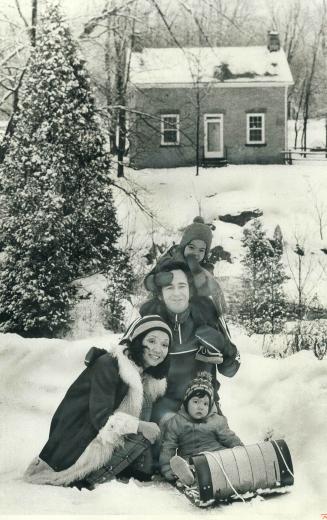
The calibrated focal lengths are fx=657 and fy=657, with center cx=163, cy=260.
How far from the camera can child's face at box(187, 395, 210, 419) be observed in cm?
427

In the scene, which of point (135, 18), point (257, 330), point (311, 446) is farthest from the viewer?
point (135, 18)

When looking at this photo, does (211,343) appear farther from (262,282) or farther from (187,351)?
(262,282)

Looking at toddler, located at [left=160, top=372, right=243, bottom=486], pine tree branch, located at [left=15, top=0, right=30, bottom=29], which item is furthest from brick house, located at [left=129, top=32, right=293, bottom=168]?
toddler, located at [left=160, top=372, right=243, bottom=486]

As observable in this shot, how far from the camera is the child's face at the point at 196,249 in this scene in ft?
15.7

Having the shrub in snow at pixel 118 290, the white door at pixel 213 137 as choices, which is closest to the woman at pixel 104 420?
the shrub in snow at pixel 118 290

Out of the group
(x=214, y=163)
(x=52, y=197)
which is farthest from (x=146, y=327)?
(x=214, y=163)

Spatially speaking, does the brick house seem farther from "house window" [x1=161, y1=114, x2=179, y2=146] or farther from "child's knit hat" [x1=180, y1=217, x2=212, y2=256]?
"child's knit hat" [x1=180, y1=217, x2=212, y2=256]

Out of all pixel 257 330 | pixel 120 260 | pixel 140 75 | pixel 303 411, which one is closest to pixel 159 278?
pixel 120 260

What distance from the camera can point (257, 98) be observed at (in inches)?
215

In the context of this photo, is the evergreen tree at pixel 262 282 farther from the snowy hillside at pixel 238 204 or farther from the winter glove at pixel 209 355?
the winter glove at pixel 209 355

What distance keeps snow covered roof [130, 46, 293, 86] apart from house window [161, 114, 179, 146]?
0.90 ft

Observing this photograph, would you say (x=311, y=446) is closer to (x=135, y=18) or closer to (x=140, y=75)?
(x=140, y=75)

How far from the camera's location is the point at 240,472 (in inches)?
162

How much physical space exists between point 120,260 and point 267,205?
4.22 feet
